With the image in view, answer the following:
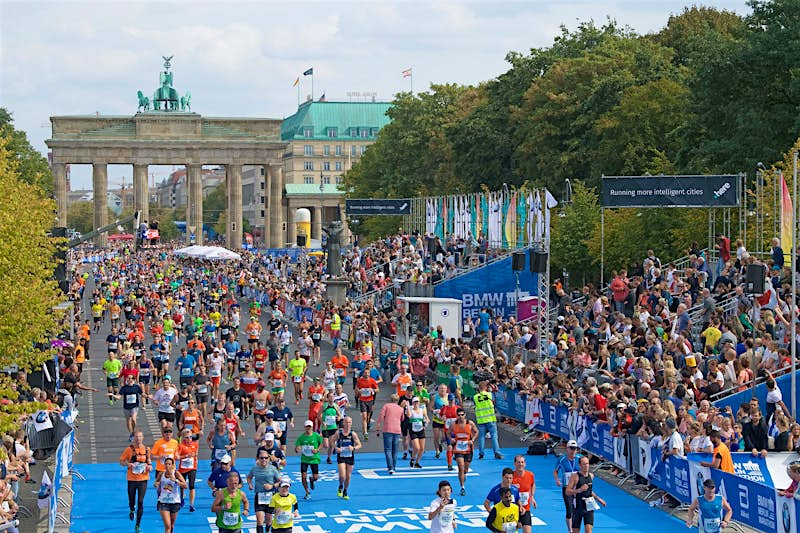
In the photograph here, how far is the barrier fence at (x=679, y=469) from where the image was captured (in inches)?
736

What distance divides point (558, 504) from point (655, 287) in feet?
43.0

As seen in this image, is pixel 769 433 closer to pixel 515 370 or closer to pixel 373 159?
pixel 515 370

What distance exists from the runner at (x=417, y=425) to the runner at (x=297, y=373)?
27.6 feet

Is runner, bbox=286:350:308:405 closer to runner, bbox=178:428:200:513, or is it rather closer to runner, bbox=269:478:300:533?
runner, bbox=178:428:200:513

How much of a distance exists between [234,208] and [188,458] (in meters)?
119

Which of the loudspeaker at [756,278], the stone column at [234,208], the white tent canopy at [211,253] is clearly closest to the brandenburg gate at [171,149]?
the stone column at [234,208]

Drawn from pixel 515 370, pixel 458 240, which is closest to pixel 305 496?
pixel 515 370

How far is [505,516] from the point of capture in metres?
17.4

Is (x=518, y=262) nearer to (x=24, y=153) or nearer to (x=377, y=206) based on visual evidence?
(x=377, y=206)

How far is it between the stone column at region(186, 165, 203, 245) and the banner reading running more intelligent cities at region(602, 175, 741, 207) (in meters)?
102

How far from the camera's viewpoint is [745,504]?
63.9 feet

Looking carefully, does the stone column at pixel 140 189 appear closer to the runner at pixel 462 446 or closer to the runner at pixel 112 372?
the runner at pixel 112 372

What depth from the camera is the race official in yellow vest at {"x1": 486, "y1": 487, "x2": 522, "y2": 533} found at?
57.1 ft

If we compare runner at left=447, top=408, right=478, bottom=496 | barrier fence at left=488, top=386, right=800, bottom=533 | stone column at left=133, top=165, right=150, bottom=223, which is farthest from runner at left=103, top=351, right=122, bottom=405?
stone column at left=133, top=165, right=150, bottom=223
